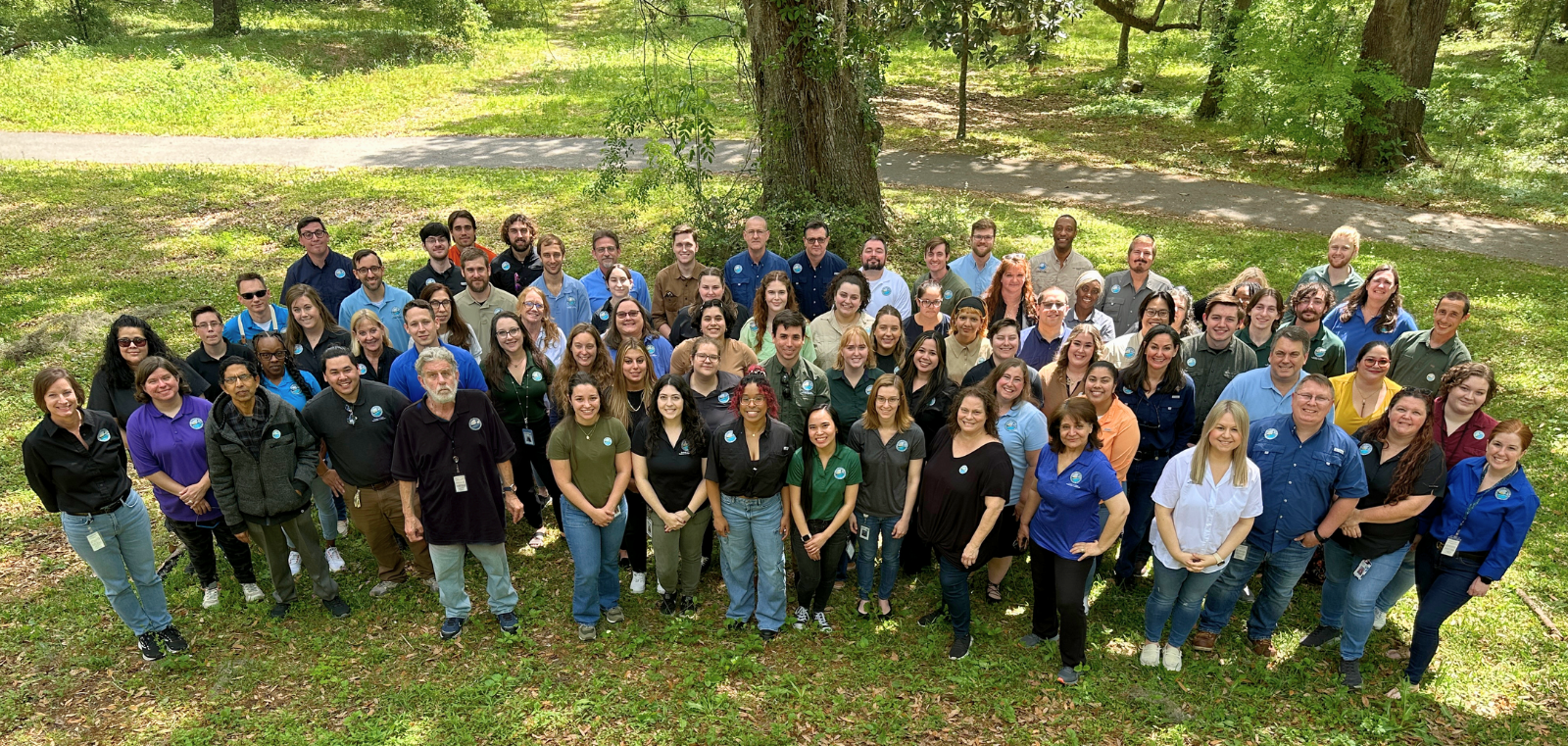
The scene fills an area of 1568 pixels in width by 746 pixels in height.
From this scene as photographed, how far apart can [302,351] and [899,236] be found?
8.32 meters

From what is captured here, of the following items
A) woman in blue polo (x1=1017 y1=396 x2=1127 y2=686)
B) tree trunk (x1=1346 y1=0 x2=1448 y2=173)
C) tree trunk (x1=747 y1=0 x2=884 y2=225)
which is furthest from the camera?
tree trunk (x1=1346 y1=0 x2=1448 y2=173)

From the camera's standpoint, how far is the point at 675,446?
529 cm

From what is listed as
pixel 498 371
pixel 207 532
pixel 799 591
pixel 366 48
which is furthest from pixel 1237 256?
pixel 366 48

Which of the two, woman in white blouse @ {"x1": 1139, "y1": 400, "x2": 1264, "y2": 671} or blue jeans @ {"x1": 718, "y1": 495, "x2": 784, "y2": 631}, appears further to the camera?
blue jeans @ {"x1": 718, "y1": 495, "x2": 784, "y2": 631}

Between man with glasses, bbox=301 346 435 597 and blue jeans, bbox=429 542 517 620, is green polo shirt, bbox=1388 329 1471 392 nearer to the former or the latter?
blue jeans, bbox=429 542 517 620

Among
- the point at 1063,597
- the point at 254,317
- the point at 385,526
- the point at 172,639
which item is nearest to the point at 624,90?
the point at 254,317

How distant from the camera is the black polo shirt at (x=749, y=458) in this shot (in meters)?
5.15

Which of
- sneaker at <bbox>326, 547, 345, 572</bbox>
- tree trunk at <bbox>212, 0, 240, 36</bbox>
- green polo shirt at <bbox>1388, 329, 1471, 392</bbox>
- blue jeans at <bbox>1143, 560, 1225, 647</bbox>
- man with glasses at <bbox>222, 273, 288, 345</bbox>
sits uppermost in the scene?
tree trunk at <bbox>212, 0, 240, 36</bbox>

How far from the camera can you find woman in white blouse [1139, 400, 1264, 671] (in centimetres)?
473

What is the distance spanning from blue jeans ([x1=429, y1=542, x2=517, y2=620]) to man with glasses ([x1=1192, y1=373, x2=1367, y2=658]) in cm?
448

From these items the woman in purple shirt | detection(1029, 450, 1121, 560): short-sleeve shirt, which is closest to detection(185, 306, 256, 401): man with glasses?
the woman in purple shirt

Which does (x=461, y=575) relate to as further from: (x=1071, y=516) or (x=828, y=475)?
(x=1071, y=516)

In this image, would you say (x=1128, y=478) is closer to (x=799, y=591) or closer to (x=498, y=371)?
(x=799, y=591)

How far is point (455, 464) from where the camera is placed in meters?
5.21
